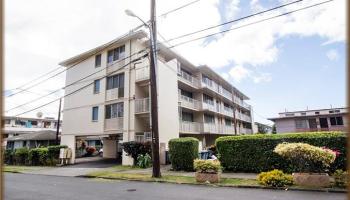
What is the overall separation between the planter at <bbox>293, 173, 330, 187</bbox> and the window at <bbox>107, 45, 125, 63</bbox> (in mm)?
18660

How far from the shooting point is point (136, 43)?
2486 cm

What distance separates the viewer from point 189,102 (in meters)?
32.2

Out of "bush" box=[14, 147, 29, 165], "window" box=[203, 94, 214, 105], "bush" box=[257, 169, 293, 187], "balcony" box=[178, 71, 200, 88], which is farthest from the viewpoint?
"window" box=[203, 94, 214, 105]

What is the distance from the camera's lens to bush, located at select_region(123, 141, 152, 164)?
20891 mm

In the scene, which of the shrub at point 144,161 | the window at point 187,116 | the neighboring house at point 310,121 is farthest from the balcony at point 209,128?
the shrub at point 144,161

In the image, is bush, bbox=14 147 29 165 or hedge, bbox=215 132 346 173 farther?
bush, bbox=14 147 29 165

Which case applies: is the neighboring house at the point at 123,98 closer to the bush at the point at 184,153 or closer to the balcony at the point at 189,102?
the balcony at the point at 189,102

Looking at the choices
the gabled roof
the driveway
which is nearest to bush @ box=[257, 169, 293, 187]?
the driveway

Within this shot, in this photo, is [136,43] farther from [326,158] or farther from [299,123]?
[299,123]

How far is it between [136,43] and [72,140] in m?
11.4

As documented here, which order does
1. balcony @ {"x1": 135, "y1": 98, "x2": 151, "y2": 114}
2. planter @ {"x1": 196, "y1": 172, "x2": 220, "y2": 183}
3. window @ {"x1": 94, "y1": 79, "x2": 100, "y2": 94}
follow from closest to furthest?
planter @ {"x1": 196, "y1": 172, "x2": 220, "y2": 183} → balcony @ {"x1": 135, "y1": 98, "x2": 151, "y2": 114} → window @ {"x1": 94, "y1": 79, "x2": 100, "y2": 94}

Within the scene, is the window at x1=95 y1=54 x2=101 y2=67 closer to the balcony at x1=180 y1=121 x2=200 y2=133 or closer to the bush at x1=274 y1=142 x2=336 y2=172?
the balcony at x1=180 y1=121 x2=200 y2=133

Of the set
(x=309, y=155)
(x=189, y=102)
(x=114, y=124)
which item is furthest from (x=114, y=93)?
(x=309, y=155)

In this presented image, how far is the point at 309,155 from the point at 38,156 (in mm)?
23335
